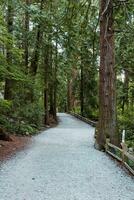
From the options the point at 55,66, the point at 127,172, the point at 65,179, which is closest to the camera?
the point at 65,179

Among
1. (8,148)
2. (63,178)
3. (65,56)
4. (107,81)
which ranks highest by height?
(65,56)

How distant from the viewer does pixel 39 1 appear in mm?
30266

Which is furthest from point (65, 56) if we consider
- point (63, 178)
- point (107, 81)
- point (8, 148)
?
point (63, 178)

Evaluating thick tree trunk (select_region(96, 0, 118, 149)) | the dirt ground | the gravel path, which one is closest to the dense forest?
thick tree trunk (select_region(96, 0, 118, 149))

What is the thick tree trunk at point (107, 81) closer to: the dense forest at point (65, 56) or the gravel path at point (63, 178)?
the dense forest at point (65, 56)

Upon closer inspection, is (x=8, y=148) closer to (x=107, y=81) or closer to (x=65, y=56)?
(x=107, y=81)

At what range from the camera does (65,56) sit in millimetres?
36938

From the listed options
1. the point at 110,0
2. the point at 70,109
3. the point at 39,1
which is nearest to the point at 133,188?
the point at 110,0

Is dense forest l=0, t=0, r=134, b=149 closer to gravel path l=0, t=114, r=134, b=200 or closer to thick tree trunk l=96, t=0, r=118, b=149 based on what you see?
thick tree trunk l=96, t=0, r=118, b=149

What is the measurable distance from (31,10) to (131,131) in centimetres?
957

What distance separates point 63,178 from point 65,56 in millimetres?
27085

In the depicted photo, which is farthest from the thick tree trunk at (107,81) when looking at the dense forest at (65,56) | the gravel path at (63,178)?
the gravel path at (63,178)

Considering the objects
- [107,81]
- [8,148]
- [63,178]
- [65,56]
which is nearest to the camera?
[63,178]

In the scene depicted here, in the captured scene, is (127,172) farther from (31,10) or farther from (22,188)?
(31,10)
